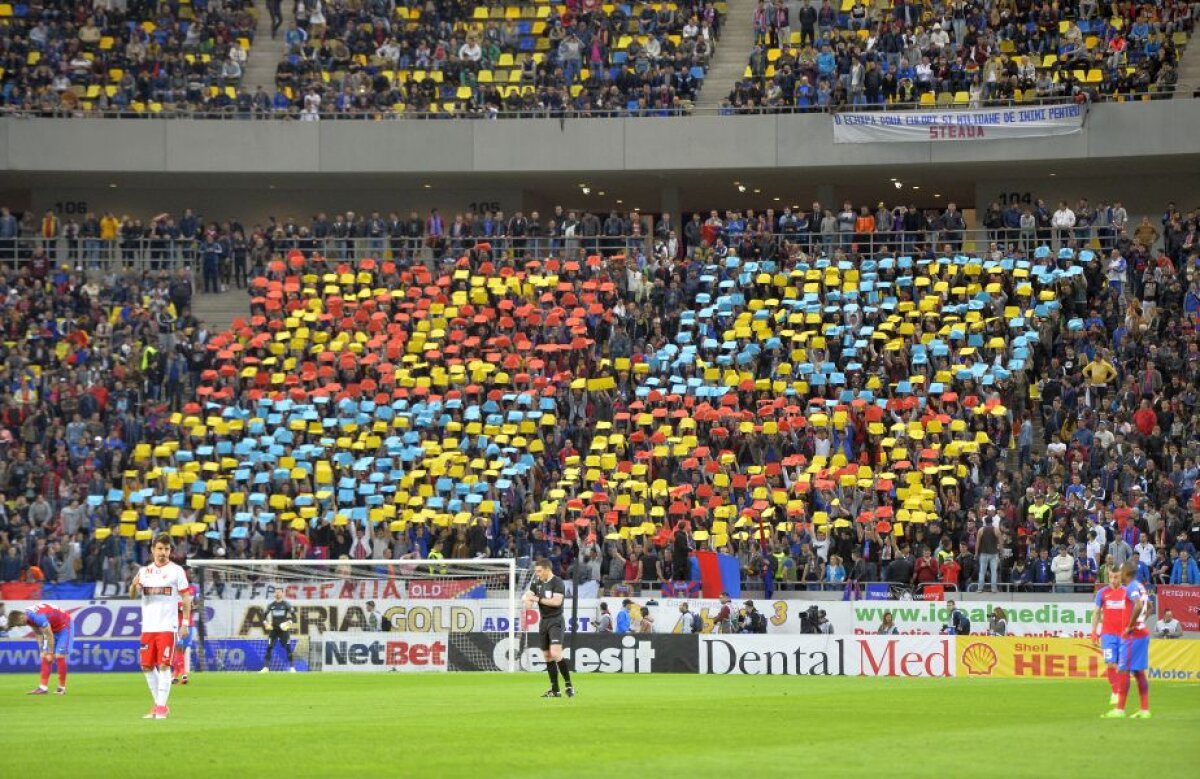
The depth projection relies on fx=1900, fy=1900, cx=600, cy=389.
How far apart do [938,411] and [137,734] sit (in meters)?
26.8

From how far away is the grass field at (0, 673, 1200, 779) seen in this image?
621 inches

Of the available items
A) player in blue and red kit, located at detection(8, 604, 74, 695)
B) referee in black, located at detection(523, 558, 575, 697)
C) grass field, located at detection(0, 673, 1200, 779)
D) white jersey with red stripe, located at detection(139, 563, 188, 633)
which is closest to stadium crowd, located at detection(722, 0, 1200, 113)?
grass field, located at detection(0, 673, 1200, 779)

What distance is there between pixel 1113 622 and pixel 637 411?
25.3 meters

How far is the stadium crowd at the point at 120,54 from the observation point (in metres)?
56.4

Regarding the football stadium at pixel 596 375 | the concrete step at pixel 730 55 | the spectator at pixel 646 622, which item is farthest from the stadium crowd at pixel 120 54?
the spectator at pixel 646 622

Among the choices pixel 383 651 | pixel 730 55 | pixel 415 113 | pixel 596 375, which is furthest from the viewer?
pixel 730 55

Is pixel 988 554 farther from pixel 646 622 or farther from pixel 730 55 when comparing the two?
pixel 730 55

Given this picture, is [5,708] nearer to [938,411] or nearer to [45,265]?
[938,411]

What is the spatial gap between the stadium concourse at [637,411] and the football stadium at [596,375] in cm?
14

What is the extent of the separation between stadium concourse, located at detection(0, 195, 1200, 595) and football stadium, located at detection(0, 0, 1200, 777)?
137 mm

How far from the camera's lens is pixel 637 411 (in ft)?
150

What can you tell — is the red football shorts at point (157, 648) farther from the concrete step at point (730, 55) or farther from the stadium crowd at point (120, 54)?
the stadium crowd at point (120, 54)

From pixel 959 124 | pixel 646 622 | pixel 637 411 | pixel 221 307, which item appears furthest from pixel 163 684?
pixel 959 124

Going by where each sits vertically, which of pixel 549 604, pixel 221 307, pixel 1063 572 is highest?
pixel 221 307
